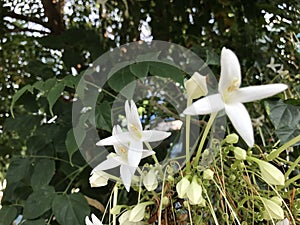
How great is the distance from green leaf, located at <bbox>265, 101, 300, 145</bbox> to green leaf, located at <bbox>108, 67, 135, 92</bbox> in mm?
182

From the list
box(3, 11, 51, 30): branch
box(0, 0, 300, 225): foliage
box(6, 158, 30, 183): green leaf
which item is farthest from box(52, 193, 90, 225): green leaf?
box(3, 11, 51, 30): branch

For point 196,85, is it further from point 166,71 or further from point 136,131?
point 166,71

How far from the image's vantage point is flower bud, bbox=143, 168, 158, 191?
0.37 meters

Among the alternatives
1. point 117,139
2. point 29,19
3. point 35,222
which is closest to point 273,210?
point 117,139

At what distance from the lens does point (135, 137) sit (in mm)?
374

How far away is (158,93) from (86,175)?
188 millimetres

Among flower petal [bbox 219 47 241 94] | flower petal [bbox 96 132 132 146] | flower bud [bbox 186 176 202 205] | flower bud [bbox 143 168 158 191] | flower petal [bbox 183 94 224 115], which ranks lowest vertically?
flower bud [bbox 186 176 202 205]

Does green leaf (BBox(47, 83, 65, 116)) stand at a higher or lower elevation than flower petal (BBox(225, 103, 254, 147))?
higher

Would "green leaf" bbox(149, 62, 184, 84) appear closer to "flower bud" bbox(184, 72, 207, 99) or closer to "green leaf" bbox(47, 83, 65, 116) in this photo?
"green leaf" bbox(47, 83, 65, 116)

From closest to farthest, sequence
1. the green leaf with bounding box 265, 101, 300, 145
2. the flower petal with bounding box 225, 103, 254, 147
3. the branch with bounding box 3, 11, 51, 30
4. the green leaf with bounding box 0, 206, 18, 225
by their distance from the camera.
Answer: the flower petal with bounding box 225, 103, 254, 147, the green leaf with bounding box 265, 101, 300, 145, the green leaf with bounding box 0, 206, 18, 225, the branch with bounding box 3, 11, 51, 30

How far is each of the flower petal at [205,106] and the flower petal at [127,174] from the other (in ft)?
0.28

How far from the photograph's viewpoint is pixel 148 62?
63 centimetres

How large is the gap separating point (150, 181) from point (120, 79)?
0.94ft

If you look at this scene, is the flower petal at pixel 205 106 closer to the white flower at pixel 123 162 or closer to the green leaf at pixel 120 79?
the white flower at pixel 123 162
